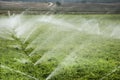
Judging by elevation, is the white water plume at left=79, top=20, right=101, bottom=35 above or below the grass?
below

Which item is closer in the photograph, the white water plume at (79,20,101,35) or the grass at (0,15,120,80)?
the grass at (0,15,120,80)

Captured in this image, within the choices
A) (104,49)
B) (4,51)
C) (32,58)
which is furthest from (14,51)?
(104,49)

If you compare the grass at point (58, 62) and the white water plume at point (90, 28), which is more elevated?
the grass at point (58, 62)

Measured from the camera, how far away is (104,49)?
57.0 feet

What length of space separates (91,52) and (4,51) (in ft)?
18.8

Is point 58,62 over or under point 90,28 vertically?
over

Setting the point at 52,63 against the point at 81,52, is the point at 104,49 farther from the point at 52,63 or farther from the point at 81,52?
the point at 52,63

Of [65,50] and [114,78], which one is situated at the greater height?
[114,78]

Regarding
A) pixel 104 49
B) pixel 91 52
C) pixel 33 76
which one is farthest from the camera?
pixel 104 49

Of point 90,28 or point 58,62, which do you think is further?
point 90,28

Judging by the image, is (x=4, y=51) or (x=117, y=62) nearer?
(x=117, y=62)

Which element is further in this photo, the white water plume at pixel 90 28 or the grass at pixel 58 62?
the white water plume at pixel 90 28

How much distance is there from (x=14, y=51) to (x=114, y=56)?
21.0 ft

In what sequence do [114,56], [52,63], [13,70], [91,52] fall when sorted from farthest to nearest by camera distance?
[91,52] < [114,56] < [52,63] < [13,70]
